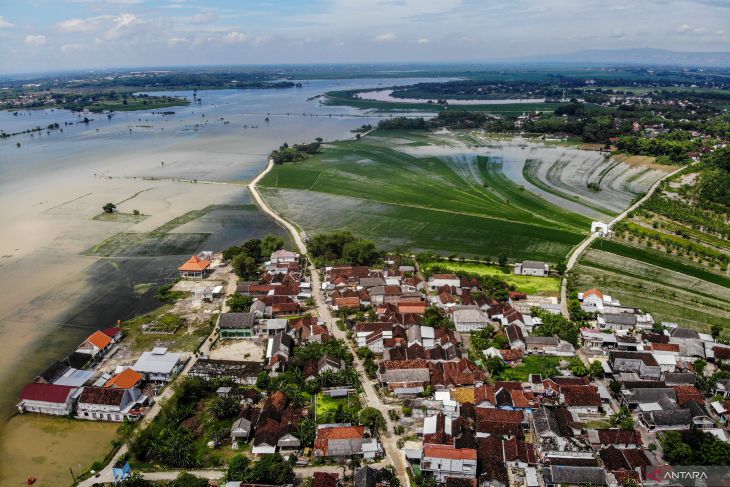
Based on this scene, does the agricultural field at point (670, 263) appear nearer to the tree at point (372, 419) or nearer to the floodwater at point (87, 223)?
the tree at point (372, 419)

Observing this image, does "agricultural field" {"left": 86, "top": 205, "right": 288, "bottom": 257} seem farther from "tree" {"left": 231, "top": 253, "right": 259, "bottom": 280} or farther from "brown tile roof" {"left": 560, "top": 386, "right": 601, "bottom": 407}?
"brown tile roof" {"left": 560, "top": 386, "right": 601, "bottom": 407}

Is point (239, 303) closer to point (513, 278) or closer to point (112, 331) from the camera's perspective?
point (112, 331)

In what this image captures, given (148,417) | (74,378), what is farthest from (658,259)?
(74,378)

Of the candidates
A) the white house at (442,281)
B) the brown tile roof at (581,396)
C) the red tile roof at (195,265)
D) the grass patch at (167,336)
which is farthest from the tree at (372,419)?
the red tile roof at (195,265)

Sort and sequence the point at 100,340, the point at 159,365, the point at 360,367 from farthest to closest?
1. the point at 100,340
2. the point at 360,367
3. the point at 159,365

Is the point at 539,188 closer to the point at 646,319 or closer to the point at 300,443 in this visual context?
the point at 646,319

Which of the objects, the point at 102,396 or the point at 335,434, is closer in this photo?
the point at 335,434

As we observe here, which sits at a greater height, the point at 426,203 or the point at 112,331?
the point at 426,203
